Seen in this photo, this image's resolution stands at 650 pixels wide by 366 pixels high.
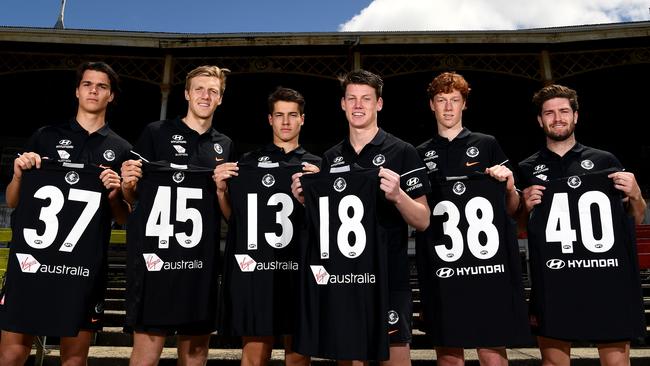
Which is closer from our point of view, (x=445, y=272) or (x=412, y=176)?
(x=412, y=176)

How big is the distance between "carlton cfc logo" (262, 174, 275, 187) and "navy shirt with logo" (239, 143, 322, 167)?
0.23 meters

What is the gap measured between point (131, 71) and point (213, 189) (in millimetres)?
10793

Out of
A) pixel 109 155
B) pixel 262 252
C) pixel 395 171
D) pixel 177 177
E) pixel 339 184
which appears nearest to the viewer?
pixel 339 184

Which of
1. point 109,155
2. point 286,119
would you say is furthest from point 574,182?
point 109,155

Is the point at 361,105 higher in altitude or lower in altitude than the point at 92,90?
lower

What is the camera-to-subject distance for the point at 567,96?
304 cm

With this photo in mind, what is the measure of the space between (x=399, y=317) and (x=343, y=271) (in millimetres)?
392

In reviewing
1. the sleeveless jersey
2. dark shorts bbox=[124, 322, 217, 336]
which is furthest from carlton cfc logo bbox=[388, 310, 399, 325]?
dark shorts bbox=[124, 322, 217, 336]

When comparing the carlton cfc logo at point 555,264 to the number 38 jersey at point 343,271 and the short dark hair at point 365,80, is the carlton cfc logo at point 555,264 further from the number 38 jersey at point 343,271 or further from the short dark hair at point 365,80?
the short dark hair at point 365,80

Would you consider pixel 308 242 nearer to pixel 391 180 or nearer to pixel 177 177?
pixel 391 180

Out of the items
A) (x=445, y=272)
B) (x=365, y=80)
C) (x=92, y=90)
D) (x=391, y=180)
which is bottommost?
(x=445, y=272)

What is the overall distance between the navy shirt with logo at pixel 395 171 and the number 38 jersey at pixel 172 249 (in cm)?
85

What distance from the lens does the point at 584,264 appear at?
2.79 metres

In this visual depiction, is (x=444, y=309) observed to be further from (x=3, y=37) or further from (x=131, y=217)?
(x=3, y=37)
